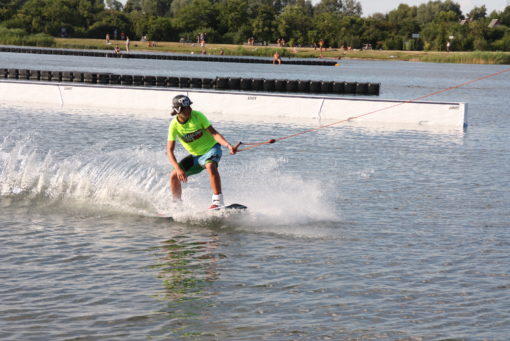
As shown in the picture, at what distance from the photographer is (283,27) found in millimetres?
166375

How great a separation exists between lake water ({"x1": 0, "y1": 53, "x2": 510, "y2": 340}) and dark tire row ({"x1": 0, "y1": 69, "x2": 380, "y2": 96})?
2479 centimetres

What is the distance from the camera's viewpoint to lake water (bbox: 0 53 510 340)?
8.03 m

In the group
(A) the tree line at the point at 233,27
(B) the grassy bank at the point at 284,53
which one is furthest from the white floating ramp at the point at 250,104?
(A) the tree line at the point at 233,27

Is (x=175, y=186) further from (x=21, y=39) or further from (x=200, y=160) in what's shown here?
(x=21, y=39)

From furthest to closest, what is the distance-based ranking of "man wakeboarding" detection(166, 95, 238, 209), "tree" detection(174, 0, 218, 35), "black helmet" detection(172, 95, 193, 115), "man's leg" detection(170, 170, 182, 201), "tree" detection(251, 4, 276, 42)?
"tree" detection(251, 4, 276, 42), "tree" detection(174, 0, 218, 35), "man's leg" detection(170, 170, 182, 201), "man wakeboarding" detection(166, 95, 238, 209), "black helmet" detection(172, 95, 193, 115)

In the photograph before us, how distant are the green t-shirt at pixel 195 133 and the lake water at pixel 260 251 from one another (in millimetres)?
1109

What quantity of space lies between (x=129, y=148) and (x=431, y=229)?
33.2 ft

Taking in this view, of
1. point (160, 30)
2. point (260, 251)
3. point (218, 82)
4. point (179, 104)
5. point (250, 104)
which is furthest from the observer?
point (160, 30)

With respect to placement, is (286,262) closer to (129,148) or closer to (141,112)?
(129,148)

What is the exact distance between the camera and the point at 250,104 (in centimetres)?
3022

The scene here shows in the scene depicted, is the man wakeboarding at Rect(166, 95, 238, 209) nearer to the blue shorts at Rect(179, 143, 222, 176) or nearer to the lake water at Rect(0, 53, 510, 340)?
the blue shorts at Rect(179, 143, 222, 176)

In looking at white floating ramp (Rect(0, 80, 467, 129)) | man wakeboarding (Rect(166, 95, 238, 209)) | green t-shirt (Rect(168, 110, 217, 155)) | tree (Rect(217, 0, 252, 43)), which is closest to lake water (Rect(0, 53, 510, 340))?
man wakeboarding (Rect(166, 95, 238, 209))

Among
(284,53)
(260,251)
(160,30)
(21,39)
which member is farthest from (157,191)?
(160,30)

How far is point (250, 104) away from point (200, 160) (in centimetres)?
1835
